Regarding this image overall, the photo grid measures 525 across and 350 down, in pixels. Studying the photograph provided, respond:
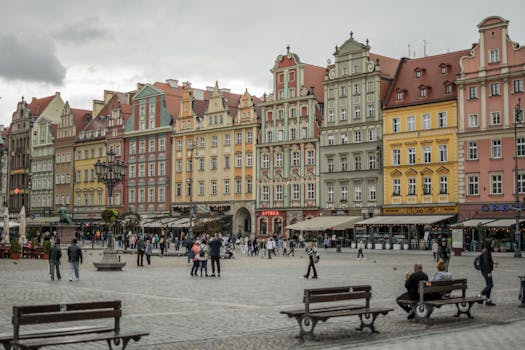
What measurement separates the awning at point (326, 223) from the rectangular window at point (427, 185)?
6.43 m

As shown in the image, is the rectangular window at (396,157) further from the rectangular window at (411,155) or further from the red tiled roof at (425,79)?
the red tiled roof at (425,79)

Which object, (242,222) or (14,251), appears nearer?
(14,251)

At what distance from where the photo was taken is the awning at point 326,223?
206 feet

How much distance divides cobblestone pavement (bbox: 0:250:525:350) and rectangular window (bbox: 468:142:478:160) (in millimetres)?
29393

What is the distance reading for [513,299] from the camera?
1862 centimetres

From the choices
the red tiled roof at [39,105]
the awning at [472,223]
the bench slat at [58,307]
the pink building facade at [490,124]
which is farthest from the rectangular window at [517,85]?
the red tiled roof at [39,105]

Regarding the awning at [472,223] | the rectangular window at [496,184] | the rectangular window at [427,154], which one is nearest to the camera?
the awning at [472,223]

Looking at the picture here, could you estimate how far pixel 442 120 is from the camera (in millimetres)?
59812

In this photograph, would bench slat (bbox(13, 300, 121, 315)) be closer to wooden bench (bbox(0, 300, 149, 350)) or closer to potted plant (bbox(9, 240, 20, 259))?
wooden bench (bbox(0, 300, 149, 350))

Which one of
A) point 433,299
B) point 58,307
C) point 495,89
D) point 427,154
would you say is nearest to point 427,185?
point 427,154

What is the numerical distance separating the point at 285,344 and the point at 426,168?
A: 50738mm

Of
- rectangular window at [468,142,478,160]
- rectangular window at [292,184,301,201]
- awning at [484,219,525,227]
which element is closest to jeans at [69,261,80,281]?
awning at [484,219,525,227]

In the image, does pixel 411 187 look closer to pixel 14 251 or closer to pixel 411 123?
→ pixel 411 123

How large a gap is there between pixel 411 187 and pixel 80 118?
49714 mm
